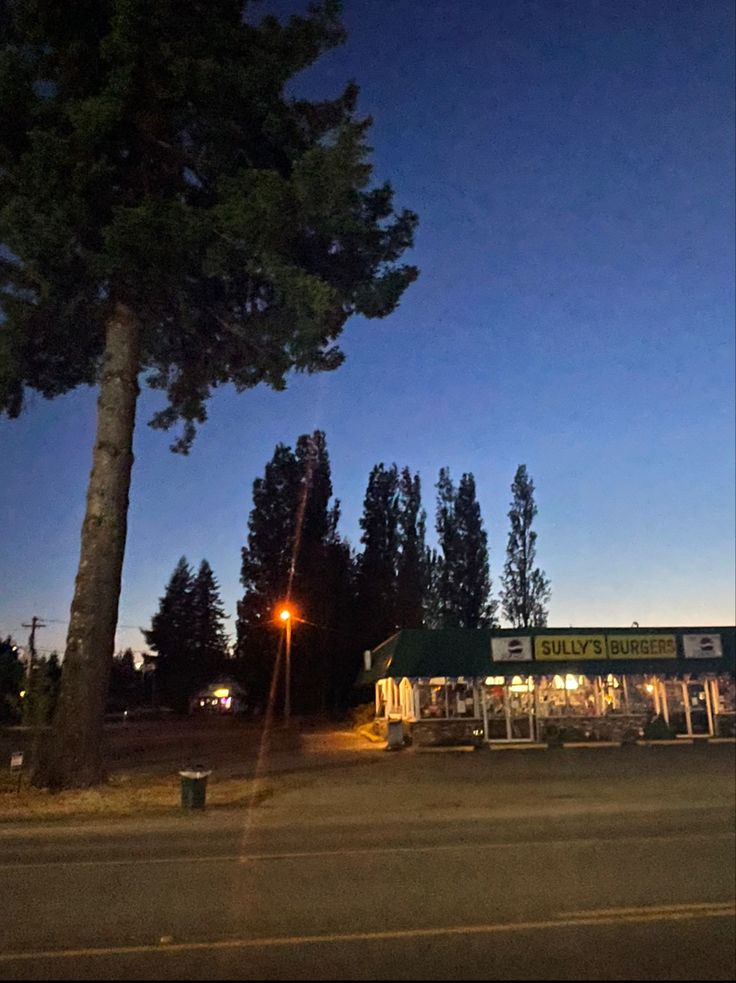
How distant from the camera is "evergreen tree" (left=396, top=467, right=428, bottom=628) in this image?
55781 millimetres

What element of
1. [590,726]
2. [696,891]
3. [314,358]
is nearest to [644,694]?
[590,726]

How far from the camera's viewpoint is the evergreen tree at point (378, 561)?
55.8 m

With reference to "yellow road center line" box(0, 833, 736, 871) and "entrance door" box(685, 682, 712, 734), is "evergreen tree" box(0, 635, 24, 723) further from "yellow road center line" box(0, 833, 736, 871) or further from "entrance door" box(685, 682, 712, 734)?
"entrance door" box(685, 682, 712, 734)

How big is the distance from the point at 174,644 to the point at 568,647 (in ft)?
212

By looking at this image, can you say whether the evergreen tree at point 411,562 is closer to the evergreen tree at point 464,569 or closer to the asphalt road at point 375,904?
the evergreen tree at point 464,569

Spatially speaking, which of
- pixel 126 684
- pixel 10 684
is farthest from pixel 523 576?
pixel 126 684

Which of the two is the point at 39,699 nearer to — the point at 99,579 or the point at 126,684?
the point at 99,579

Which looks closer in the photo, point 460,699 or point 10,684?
point 460,699

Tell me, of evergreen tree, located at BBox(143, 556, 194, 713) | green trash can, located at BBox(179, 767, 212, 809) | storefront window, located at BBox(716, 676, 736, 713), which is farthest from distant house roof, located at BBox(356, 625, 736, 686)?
evergreen tree, located at BBox(143, 556, 194, 713)

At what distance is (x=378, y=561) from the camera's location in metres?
57.2

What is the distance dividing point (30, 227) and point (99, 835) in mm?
11584

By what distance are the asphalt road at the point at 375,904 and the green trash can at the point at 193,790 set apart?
3015 millimetres

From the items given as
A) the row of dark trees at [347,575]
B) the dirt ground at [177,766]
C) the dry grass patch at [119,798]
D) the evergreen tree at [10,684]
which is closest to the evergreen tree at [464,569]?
the row of dark trees at [347,575]

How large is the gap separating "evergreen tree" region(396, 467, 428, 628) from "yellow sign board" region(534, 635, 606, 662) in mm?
23256
